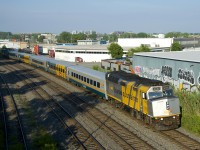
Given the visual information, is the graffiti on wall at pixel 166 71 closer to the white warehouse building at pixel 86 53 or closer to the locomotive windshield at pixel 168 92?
the locomotive windshield at pixel 168 92

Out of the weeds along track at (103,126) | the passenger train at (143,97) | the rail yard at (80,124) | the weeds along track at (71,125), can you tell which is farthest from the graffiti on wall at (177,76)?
the weeds along track at (71,125)

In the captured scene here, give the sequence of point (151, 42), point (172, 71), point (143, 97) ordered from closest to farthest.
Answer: point (143, 97) → point (172, 71) → point (151, 42)

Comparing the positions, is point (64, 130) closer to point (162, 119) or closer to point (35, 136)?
A: point (35, 136)

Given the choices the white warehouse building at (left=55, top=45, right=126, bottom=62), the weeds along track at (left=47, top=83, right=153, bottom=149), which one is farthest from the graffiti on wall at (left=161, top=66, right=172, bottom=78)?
the white warehouse building at (left=55, top=45, right=126, bottom=62)

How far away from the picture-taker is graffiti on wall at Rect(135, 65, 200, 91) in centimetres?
3534

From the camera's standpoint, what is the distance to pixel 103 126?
78.7 feet

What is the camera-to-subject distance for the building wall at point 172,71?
3509cm

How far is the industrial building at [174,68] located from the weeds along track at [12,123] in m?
20.0

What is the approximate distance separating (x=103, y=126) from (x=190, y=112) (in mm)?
7502

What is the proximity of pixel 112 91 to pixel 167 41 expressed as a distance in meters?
93.2

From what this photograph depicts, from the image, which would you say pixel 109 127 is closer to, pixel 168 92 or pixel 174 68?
pixel 168 92

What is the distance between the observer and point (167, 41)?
118 meters

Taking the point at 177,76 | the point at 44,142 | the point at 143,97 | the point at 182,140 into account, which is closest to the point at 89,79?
the point at 177,76

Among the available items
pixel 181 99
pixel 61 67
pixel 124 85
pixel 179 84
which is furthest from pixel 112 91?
pixel 61 67
